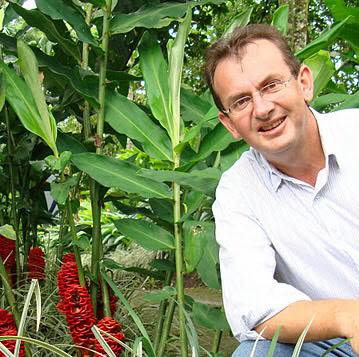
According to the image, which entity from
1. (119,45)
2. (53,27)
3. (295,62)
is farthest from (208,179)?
(119,45)

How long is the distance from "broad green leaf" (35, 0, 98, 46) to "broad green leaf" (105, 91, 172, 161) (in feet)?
0.63

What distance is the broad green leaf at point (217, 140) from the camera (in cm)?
189

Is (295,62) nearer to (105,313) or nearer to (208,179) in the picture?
(208,179)

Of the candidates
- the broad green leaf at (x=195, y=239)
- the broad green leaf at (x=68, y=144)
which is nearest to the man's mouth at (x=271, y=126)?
the broad green leaf at (x=195, y=239)

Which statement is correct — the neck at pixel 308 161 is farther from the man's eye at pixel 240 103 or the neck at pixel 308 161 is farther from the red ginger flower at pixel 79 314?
the red ginger flower at pixel 79 314

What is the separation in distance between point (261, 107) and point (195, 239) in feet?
1.36

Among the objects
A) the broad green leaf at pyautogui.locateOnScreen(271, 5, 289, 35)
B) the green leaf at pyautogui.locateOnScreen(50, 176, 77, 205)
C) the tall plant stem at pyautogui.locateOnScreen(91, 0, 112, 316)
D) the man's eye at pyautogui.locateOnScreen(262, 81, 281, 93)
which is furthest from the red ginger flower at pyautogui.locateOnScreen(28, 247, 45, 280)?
the man's eye at pyautogui.locateOnScreen(262, 81, 281, 93)

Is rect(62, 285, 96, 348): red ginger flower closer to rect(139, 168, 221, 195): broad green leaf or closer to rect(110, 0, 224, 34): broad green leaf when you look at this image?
rect(139, 168, 221, 195): broad green leaf

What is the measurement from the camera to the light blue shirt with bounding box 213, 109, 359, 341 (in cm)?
152

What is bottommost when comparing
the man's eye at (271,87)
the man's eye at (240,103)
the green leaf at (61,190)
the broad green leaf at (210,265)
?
the broad green leaf at (210,265)

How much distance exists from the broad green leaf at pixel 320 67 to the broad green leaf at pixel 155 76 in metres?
0.46

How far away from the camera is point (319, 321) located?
128 cm

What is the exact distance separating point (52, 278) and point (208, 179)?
4.44ft

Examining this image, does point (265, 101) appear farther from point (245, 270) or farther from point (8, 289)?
point (8, 289)
